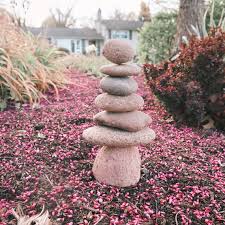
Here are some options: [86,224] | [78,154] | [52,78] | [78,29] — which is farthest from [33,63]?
[78,29]

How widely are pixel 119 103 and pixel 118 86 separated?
106 millimetres

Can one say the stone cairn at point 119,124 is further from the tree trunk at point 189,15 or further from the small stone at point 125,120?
the tree trunk at point 189,15

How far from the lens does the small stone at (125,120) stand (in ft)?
6.89

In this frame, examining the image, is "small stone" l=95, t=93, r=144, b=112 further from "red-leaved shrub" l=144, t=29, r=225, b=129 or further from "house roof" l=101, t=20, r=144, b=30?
"house roof" l=101, t=20, r=144, b=30

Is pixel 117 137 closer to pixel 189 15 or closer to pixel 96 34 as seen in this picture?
pixel 189 15

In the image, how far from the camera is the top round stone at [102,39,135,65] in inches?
82.1

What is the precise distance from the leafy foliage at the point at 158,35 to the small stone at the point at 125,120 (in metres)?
7.22

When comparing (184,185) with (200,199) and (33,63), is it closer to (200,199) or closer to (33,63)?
(200,199)

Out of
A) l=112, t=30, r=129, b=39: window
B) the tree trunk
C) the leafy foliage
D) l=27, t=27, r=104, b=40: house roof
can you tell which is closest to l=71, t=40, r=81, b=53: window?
l=27, t=27, r=104, b=40: house roof

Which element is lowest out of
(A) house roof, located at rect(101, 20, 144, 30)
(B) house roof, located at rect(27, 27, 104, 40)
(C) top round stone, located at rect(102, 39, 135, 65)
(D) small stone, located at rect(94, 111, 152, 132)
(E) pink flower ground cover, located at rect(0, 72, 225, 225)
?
(B) house roof, located at rect(27, 27, 104, 40)

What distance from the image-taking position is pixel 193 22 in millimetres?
6008

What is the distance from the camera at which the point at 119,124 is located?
2.12m

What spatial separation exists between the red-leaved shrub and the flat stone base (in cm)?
144

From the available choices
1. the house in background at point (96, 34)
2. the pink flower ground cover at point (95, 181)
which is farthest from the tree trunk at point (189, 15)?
the house in background at point (96, 34)
